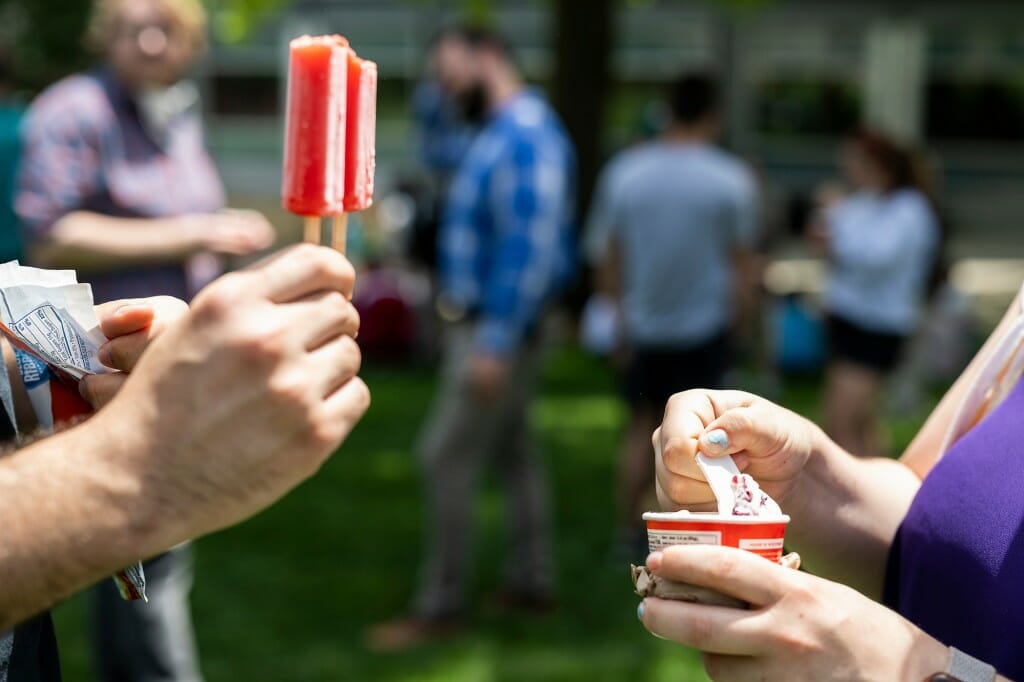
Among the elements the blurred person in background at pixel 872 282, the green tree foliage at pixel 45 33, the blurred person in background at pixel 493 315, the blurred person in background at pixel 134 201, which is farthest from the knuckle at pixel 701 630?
the green tree foliage at pixel 45 33

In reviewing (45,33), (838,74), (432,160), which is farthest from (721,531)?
(45,33)

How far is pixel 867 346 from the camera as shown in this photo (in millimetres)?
5820

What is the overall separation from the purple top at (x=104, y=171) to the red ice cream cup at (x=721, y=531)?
8.27ft

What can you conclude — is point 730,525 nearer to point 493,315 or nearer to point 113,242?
point 113,242

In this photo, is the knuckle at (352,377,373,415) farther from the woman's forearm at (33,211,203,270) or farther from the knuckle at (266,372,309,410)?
the woman's forearm at (33,211,203,270)

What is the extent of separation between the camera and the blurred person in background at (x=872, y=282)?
5801 mm

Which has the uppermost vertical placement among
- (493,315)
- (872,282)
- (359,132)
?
(359,132)

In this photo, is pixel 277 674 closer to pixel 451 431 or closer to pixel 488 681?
pixel 488 681

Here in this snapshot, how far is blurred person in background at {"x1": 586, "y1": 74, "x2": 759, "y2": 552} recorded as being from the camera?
503 cm

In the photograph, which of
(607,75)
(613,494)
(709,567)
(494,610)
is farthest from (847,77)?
(709,567)

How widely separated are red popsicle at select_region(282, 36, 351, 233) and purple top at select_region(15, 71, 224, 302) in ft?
7.51

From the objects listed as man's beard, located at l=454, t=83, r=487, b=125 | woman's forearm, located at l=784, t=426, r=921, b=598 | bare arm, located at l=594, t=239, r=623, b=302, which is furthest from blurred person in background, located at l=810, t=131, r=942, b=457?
woman's forearm, located at l=784, t=426, r=921, b=598

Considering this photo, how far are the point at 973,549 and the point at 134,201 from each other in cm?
264

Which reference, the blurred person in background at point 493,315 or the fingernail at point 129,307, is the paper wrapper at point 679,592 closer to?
the fingernail at point 129,307
